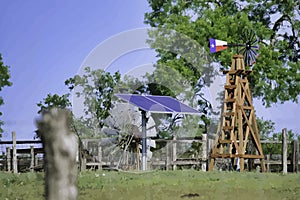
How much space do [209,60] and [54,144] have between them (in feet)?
82.5

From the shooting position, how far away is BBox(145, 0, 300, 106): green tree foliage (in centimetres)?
2786

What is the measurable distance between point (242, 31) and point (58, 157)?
25001mm

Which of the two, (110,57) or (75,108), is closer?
(110,57)

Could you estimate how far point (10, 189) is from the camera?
12.3m

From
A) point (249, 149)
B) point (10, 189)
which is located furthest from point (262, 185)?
point (249, 149)

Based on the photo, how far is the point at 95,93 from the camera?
29062 millimetres

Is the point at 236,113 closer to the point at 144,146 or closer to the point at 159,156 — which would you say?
the point at 144,146

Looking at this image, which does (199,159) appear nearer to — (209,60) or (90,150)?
(90,150)

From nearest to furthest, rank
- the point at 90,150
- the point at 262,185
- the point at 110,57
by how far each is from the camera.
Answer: the point at 262,185 → the point at 110,57 → the point at 90,150

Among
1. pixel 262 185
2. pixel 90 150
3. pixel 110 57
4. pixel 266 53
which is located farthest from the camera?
pixel 266 53

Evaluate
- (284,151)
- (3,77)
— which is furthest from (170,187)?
(3,77)

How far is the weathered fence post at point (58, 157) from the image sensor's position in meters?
3.66

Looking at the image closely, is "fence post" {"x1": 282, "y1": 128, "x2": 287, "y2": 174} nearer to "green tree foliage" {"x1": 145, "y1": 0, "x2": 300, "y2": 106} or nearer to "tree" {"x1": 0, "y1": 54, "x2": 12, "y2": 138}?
"green tree foliage" {"x1": 145, "y1": 0, "x2": 300, "y2": 106}

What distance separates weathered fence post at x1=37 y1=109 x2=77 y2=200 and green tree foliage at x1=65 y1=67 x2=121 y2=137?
24.3 metres
